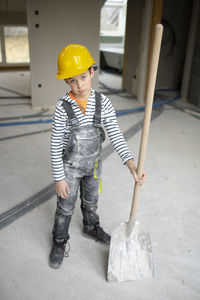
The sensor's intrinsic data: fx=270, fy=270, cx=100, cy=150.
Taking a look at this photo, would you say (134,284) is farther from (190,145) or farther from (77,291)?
(190,145)

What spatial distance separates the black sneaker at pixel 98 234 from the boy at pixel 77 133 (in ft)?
0.84

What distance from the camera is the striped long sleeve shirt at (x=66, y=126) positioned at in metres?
1.29

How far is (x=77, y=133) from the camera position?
1320mm

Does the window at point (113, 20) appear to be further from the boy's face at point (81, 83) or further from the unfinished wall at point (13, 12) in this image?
the boy's face at point (81, 83)

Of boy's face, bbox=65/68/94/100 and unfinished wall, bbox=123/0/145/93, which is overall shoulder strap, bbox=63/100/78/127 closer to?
boy's face, bbox=65/68/94/100

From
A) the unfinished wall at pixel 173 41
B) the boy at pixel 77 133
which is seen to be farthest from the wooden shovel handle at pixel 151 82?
the unfinished wall at pixel 173 41

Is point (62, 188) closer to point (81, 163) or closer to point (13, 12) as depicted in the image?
point (81, 163)

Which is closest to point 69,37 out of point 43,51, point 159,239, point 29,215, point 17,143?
point 43,51

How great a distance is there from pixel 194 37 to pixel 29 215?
157 inches

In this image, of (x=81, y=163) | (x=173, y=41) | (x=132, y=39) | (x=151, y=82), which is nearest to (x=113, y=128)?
(x=81, y=163)

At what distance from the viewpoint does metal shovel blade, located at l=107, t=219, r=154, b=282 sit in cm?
144

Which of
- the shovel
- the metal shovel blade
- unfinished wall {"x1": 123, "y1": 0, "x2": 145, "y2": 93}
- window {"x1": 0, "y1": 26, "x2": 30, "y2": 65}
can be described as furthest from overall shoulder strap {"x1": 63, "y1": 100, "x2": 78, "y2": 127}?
window {"x1": 0, "y1": 26, "x2": 30, "y2": 65}

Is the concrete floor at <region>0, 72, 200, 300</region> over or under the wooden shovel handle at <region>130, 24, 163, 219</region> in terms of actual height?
under

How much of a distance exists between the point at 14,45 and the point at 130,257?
7953 millimetres
